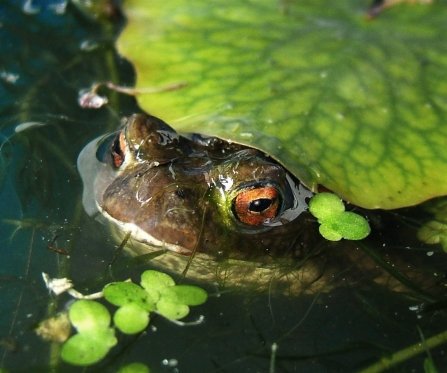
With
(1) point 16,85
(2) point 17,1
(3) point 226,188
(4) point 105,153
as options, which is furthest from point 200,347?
(2) point 17,1

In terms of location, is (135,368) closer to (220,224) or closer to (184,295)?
(184,295)

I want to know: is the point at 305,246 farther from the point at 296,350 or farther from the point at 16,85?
the point at 16,85

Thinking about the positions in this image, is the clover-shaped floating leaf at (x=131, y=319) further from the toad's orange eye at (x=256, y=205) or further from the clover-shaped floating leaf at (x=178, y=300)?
the toad's orange eye at (x=256, y=205)

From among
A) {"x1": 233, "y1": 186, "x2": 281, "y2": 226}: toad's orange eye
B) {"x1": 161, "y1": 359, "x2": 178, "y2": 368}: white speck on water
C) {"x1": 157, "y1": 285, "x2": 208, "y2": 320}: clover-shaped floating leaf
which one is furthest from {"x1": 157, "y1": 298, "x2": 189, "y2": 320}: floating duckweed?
{"x1": 233, "y1": 186, "x2": 281, "y2": 226}: toad's orange eye

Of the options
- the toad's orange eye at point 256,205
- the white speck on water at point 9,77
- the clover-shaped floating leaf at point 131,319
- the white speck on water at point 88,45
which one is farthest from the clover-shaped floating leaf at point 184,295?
the white speck on water at point 88,45

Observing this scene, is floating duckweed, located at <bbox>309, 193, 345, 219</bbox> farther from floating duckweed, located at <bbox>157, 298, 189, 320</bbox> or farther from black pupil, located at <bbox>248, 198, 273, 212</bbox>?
floating duckweed, located at <bbox>157, 298, 189, 320</bbox>
